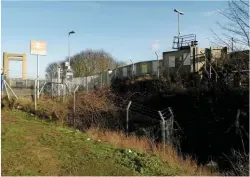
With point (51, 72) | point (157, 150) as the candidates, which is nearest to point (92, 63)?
point (51, 72)

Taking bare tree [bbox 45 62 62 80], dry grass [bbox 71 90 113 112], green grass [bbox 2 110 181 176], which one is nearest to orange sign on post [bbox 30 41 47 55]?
dry grass [bbox 71 90 113 112]

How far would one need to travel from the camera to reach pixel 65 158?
34.2ft

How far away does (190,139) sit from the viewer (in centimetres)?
1958

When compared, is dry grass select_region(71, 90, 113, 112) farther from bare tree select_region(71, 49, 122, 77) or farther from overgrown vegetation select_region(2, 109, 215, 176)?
bare tree select_region(71, 49, 122, 77)

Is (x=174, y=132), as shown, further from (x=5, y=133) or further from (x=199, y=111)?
(x=5, y=133)

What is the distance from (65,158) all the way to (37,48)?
16952mm

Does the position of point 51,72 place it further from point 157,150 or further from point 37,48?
point 157,150

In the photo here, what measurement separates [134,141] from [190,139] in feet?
20.1

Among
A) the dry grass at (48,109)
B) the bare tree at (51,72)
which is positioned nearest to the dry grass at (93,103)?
the dry grass at (48,109)

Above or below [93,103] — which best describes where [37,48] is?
above

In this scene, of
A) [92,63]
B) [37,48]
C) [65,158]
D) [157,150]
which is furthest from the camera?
[92,63]

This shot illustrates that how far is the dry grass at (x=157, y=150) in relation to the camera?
1134 cm

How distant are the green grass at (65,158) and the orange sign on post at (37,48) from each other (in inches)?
529

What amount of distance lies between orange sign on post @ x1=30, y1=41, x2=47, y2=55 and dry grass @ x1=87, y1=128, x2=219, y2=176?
11.3m
